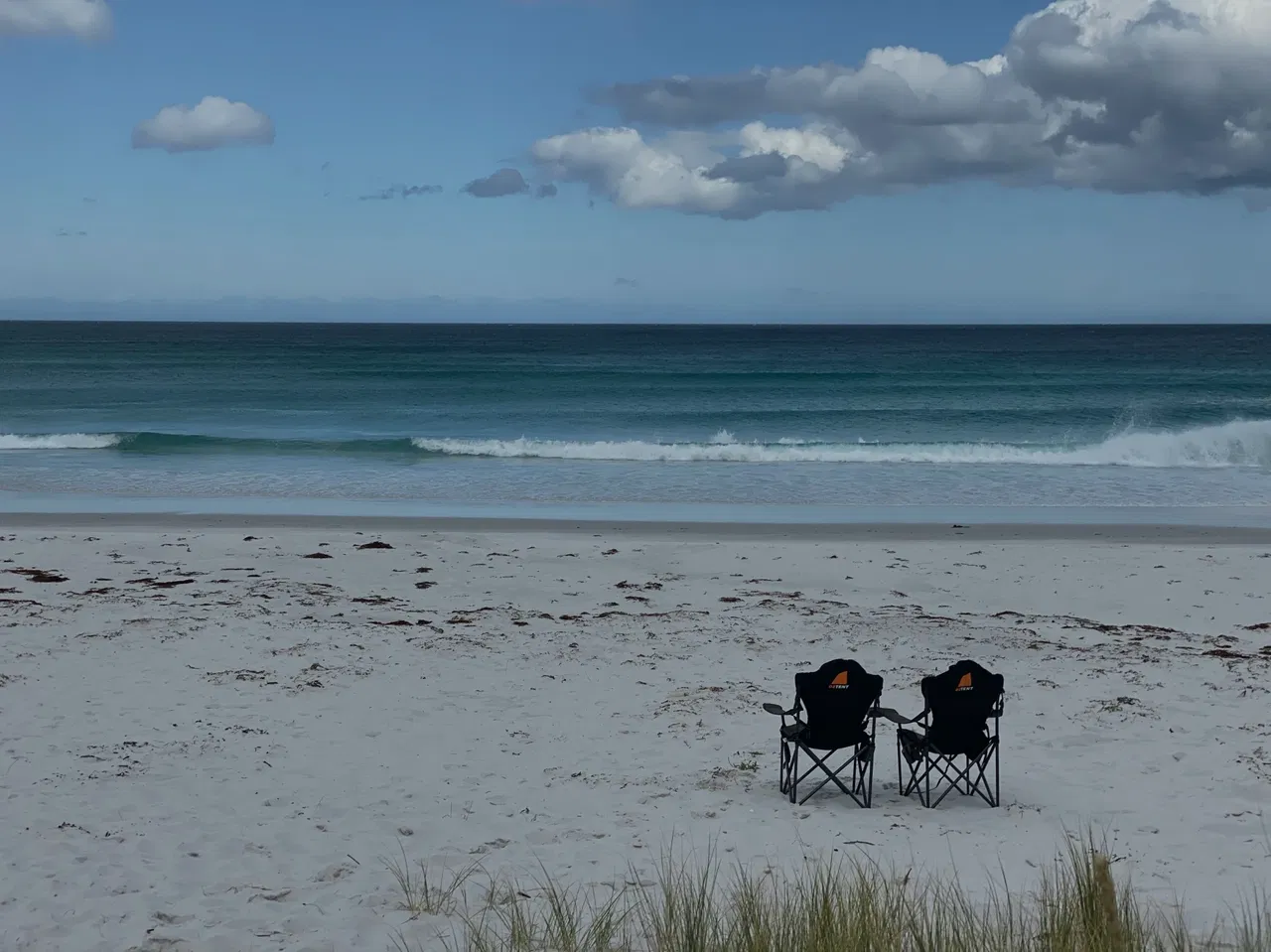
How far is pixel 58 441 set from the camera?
98.5 ft

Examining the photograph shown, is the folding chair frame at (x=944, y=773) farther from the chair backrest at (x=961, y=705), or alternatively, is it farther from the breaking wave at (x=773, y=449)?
the breaking wave at (x=773, y=449)

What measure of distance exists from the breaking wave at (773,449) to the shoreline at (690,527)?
957 centimetres

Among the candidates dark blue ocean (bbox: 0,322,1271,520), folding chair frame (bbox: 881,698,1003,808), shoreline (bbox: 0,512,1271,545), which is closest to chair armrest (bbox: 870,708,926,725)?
folding chair frame (bbox: 881,698,1003,808)

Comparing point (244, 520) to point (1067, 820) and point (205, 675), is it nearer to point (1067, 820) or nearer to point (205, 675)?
point (205, 675)

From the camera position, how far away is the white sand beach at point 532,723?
502cm

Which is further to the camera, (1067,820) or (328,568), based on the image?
(328,568)

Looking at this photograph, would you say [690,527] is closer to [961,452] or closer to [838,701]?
[838,701]

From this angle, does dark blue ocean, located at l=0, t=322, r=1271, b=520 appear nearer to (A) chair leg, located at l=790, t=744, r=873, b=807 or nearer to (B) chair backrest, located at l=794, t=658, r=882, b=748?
(A) chair leg, located at l=790, t=744, r=873, b=807

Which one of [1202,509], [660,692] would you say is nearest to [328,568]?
[660,692]

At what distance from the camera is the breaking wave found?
26.8 m

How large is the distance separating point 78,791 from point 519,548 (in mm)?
8425

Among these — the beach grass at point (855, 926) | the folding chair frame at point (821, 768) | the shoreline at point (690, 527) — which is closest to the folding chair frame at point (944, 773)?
the folding chair frame at point (821, 768)

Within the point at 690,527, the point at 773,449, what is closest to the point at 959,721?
the point at 690,527

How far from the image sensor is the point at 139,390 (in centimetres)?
4738
